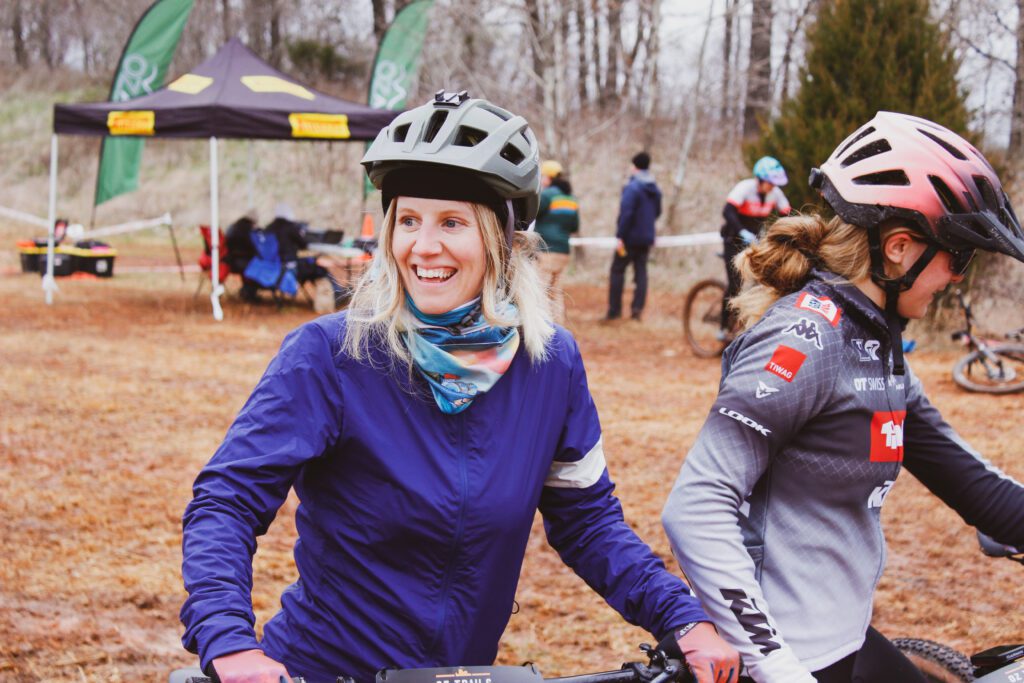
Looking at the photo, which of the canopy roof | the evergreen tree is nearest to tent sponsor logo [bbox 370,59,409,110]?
the canopy roof

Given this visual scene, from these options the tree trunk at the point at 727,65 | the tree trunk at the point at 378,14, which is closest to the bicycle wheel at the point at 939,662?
the tree trunk at the point at 727,65

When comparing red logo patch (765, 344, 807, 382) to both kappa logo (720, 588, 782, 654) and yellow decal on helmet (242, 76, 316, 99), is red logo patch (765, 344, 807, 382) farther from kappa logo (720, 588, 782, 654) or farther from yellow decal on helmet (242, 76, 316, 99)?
yellow decal on helmet (242, 76, 316, 99)

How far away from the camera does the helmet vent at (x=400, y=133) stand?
2.16 m

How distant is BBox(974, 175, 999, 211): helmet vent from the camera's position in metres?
2.33

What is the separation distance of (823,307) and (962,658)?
1.22 metres

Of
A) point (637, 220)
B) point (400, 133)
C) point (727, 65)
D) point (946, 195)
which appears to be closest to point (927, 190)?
point (946, 195)

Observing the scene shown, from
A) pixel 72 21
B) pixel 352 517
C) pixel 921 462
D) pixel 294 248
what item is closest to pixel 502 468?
pixel 352 517

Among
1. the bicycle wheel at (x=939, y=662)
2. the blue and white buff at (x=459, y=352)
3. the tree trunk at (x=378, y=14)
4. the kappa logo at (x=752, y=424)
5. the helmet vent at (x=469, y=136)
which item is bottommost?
the bicycle wheel at (x=939, y=662)

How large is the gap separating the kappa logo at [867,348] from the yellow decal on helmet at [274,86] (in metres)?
14.1

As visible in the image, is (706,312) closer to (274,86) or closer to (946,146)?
(274,86)

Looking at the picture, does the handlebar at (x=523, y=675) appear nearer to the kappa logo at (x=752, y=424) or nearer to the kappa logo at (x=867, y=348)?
the kappa logo at (x=752, y=424)

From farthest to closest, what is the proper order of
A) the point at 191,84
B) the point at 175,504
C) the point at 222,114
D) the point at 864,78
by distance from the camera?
the point at 191,84 → the point at 222,114 → the point at 864,78 → the point at 175,504

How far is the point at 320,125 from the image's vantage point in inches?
582

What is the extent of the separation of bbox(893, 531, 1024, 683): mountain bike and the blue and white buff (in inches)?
49.1
